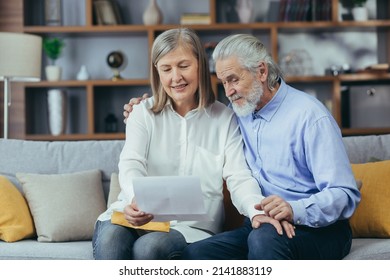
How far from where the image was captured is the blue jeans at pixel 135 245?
1.92 meters

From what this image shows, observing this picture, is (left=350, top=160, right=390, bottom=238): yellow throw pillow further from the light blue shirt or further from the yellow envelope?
the yellow envelope

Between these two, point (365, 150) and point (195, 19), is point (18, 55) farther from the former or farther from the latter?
point (365, 150)

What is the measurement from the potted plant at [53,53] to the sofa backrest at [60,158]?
202cm

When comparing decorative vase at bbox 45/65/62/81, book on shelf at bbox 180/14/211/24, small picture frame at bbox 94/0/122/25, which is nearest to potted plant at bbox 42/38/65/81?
decorative vase at bbox 45/65/62/81

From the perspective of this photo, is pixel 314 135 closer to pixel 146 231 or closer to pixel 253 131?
pixel 253 131

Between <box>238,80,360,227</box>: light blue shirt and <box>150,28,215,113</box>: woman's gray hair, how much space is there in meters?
0.14

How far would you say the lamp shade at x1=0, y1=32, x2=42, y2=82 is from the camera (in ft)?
11.7

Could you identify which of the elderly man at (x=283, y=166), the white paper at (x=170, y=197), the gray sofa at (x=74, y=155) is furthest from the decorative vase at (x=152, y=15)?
the white paper at (x=170, y=197)

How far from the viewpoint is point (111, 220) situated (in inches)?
81.7

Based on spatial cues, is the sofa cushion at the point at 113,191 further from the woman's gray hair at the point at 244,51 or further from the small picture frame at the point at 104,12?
the small picture frame at the point at 104,12
